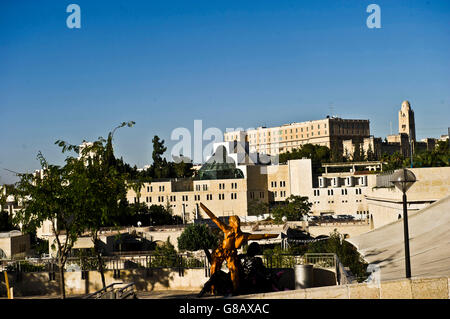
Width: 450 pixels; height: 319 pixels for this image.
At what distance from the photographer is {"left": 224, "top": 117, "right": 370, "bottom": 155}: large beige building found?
542 feet

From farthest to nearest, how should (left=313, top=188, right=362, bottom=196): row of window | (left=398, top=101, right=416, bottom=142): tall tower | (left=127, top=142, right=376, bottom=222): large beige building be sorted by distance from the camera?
1. (left=398, top=101, right=416, bottom=142): tall tower
2. (left=127, top=142, right=376, bottom=222): large beige building
3. (left=313, top=188, right=362, bottom=196): row of window

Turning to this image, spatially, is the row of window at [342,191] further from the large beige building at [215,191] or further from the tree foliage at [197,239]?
the tree foliage at [197,239]

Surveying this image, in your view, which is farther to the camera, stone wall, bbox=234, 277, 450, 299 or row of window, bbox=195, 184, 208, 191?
row of window, bbox=195, 184, 208, 191

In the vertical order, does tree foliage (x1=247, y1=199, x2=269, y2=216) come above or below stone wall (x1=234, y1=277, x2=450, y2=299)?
below

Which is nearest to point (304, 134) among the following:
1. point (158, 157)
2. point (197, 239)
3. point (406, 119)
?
point (406, 119)

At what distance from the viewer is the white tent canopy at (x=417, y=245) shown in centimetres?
1248

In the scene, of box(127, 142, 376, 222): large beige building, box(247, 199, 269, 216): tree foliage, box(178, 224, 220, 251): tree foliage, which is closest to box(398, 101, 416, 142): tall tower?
box(127, 142, 376, 222): large beige building

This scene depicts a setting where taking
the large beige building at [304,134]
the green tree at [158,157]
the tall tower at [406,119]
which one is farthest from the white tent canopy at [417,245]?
the tall tower at [406,119]

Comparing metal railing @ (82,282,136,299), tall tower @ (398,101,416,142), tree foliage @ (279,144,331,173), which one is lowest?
metal railing @ (82,282,136,299)

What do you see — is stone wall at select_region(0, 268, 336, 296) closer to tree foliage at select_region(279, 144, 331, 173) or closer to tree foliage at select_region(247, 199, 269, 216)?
tree foliage at select_region(247, 199, 269, 216)

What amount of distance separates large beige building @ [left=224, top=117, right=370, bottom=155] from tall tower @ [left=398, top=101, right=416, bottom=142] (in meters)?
18.8

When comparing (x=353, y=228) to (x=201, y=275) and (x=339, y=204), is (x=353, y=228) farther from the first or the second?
(x=201, y=275)

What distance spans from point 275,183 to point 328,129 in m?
69.0

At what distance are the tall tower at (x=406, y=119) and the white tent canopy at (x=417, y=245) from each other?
175544mm
